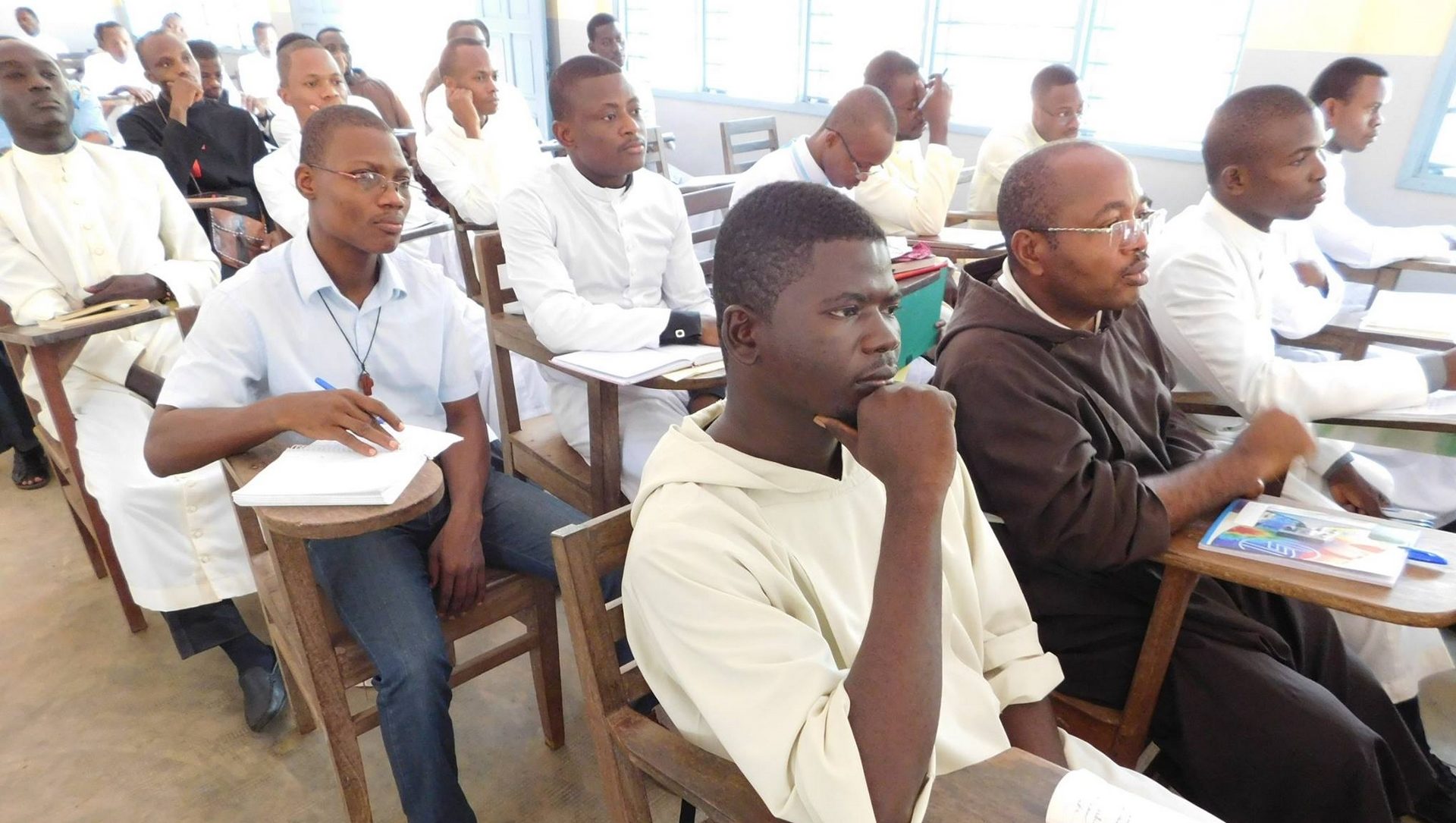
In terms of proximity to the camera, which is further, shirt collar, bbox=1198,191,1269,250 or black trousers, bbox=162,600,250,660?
black trousers, bbox=162,600,250,660

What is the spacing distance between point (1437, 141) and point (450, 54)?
4.64 metres

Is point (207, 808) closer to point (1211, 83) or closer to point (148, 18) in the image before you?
point (1211, 83)

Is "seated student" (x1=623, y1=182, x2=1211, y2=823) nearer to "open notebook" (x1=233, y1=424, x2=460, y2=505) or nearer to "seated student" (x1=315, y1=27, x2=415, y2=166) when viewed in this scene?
"open notebook" (x1=233, y1=424, x2=460, y2=505)

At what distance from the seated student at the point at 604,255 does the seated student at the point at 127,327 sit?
35.0 inches

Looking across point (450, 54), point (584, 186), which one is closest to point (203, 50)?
point (450, 54)

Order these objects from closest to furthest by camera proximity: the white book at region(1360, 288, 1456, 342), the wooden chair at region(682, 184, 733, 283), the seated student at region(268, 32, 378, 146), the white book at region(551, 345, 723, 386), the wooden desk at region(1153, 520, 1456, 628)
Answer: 1. the wooden desk at region(1153, 520, 1456, 628)
2. the white book at region(551, 345, 723, 386)
3. the white book at region(1360, 288, 1456, 342)
4. the wooden chair at region(682, 184, 733, 283)
5. the seated student at region(268, 32, 378, 146)

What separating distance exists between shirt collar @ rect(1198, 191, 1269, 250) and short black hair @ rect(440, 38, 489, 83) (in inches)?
130

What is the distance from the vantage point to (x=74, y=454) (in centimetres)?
207

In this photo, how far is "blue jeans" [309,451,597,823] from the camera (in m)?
1.42

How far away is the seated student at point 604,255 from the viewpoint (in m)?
2.01

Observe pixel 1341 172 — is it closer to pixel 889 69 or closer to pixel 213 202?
pixel 889 69

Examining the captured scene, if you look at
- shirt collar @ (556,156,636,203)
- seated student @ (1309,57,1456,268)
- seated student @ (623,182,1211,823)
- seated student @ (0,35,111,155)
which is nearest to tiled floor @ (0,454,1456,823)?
seated student @ (623,182,1211,823)

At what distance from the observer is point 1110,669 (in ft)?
4.43

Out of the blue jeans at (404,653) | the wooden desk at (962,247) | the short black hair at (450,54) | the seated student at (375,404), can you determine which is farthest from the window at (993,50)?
the blue jeans at (404,653)
